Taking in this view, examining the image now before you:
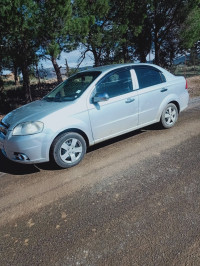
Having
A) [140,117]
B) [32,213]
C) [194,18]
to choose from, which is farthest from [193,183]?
[194,18]

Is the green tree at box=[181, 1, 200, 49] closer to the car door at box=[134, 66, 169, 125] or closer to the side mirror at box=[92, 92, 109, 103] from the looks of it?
the car door at box=[134, 66, 169, 125]

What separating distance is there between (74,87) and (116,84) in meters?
0.87

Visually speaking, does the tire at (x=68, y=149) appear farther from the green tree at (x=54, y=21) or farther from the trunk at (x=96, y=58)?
the trunk at (x=96, y=58)

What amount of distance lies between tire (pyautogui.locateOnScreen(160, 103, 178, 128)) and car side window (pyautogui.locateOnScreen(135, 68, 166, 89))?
673 millimetres

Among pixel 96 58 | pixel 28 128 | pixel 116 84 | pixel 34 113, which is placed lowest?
pixel 28 128

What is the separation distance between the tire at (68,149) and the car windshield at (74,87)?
2.49ft

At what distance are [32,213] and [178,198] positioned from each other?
6.35ft

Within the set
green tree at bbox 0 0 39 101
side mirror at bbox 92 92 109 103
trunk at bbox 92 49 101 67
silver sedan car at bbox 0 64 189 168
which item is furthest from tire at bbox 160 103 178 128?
trunk at bbox 92 49 101 67

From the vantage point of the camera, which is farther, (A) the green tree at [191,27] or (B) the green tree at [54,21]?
(A) the green tree at [191,27]

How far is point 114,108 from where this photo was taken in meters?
3.98

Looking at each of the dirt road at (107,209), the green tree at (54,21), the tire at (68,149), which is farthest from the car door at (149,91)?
the green tree at (54,21)

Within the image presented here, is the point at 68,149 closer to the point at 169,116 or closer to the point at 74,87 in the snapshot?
the point at 74,87

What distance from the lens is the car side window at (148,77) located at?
174 inches

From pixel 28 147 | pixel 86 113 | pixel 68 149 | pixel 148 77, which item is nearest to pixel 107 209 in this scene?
pixel 68 149
